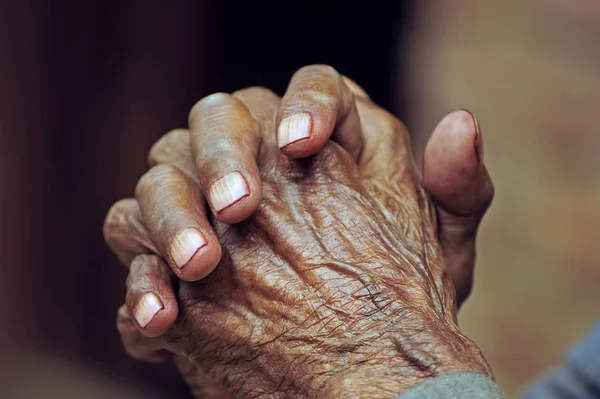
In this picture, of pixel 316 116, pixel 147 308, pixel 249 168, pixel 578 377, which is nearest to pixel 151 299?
pixel 147 308

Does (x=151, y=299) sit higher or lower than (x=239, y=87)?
higher

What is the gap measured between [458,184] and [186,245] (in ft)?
1.58

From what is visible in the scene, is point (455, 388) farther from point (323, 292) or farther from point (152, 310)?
point (152, 310)

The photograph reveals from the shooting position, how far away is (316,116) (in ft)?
4.30

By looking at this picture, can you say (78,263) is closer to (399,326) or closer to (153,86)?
(153,86)

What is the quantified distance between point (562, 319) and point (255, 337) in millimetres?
2055

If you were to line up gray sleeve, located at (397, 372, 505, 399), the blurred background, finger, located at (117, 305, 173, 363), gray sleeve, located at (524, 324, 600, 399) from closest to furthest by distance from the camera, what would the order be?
1. gray sleeve, located at (397, 372, 505, 399)
2. finger, located at (117, 305, 173, 363)
3. gray sleeve, located at (524, 324, 600, 399)
4. the blurred background

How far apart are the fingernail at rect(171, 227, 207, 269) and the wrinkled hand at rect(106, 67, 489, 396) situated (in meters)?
0.04

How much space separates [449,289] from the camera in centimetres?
135

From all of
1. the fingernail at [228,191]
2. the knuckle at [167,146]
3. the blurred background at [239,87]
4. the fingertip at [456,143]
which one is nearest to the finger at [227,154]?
the fingernail at [228,191]

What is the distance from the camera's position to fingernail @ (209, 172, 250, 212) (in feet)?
4.05

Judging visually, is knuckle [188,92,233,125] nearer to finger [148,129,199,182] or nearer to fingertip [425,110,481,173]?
finger [148,129,199,182]

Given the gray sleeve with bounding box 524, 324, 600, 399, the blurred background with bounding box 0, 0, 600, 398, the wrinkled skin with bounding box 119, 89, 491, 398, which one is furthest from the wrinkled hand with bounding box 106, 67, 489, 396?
the blurred background with bounding box 0, 0, 600, 398

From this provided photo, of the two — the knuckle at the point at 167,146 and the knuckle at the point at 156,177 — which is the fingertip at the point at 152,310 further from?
Answer: the knuckle at the point at 167,146
